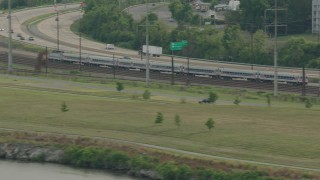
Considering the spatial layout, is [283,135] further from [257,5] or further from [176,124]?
[257,5]

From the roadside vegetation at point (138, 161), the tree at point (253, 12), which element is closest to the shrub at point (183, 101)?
the roadside vegetation at point (138, 161)

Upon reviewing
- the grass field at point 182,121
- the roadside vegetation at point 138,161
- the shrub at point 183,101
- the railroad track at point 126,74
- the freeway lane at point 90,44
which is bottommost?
the roadside vegetation at point 138,161

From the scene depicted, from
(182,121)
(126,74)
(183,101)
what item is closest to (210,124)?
(182,121)

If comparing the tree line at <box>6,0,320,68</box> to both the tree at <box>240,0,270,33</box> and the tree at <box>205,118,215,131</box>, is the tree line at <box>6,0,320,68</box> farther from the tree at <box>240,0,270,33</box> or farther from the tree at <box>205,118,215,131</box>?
the tree at <box>205,118,215,131</box>

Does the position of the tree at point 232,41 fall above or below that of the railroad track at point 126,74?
above

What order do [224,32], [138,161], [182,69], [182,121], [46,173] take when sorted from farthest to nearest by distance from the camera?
[224,32] → [182,69] → [182,121] → [46,173] → [138,161]

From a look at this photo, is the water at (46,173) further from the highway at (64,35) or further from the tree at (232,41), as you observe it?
the tree at (232,41)

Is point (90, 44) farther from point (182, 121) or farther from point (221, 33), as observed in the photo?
point (182, 121)
